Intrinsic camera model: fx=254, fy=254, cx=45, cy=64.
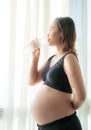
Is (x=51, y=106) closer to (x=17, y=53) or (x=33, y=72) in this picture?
(x=33, y=72)

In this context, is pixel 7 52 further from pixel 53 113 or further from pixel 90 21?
pixel 90 21

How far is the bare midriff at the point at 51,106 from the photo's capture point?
4.27 ft

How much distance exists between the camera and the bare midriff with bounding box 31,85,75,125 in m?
1.30

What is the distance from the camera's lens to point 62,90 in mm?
1325

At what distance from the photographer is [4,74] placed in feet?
5.79

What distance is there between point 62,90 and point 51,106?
101 mm

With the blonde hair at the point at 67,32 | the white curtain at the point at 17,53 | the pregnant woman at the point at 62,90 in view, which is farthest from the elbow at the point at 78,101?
the white curtain at the point at 17,53

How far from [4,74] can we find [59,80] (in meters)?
0.57

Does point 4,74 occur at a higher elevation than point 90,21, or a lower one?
lower

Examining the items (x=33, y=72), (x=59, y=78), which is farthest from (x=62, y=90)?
(x=33, y=72)

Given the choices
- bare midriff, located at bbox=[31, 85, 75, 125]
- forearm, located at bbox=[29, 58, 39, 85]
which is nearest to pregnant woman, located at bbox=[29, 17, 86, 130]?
bare midriff, located at bbox=[31, 85, 75, 125]

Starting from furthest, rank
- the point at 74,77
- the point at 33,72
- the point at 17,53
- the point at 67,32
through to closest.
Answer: the point at 17,53 → the point at 33,72 → the point at 67,32 → the point at 74,77

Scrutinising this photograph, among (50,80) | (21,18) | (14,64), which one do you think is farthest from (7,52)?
(50,80)

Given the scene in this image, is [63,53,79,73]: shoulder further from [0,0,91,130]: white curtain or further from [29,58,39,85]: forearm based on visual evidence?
[0,0,91,130]: white curtain
